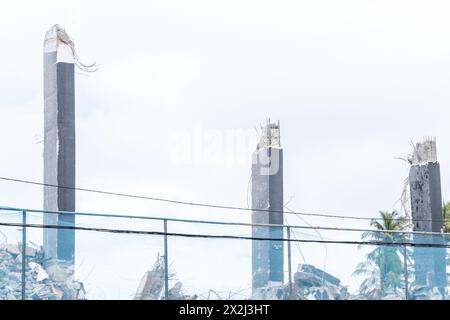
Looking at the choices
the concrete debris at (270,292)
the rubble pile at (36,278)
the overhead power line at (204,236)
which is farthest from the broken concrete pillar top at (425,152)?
the rubble pile at (36,278)

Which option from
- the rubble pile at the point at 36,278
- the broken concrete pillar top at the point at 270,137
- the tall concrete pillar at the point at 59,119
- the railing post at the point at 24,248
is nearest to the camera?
the rubble pile at the point at 36,278

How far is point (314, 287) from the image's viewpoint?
606 inches

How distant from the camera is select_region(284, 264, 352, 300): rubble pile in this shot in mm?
15344

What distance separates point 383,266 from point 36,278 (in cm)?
604

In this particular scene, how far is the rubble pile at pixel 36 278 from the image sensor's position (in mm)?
12338

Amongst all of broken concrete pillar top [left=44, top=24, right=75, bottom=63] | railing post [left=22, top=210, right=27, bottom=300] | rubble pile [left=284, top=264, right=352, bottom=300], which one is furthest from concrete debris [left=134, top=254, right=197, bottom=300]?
broken concrete pillar top [left=44, top=24, right=75, bottom=63]

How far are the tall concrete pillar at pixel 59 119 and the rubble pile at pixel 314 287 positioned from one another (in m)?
3.46

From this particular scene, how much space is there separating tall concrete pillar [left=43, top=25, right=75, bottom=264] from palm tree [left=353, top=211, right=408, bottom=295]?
4.55 meters

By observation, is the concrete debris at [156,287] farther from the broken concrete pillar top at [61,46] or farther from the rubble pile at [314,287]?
the broken concrete pillar top at [61,46]

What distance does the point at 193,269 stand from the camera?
13.8 m

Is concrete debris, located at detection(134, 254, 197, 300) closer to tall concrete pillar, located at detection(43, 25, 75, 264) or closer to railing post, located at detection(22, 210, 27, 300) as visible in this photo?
railing post, located at detection(22, 210, 27, 300)

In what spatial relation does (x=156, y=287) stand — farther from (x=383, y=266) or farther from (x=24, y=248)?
(x=383, y=266)

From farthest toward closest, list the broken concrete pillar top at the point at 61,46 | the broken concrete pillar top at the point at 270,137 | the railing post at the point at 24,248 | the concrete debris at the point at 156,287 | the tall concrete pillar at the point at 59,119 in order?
1. the broken concrete pillar top at the point at 270,137
2. the broken concrete pillar top at the point at 61,46
3. the tall concrete pillar at the point at 59,119
4. the concrete debris at the point at 156,287
5. the railing post at the point at 24,248
